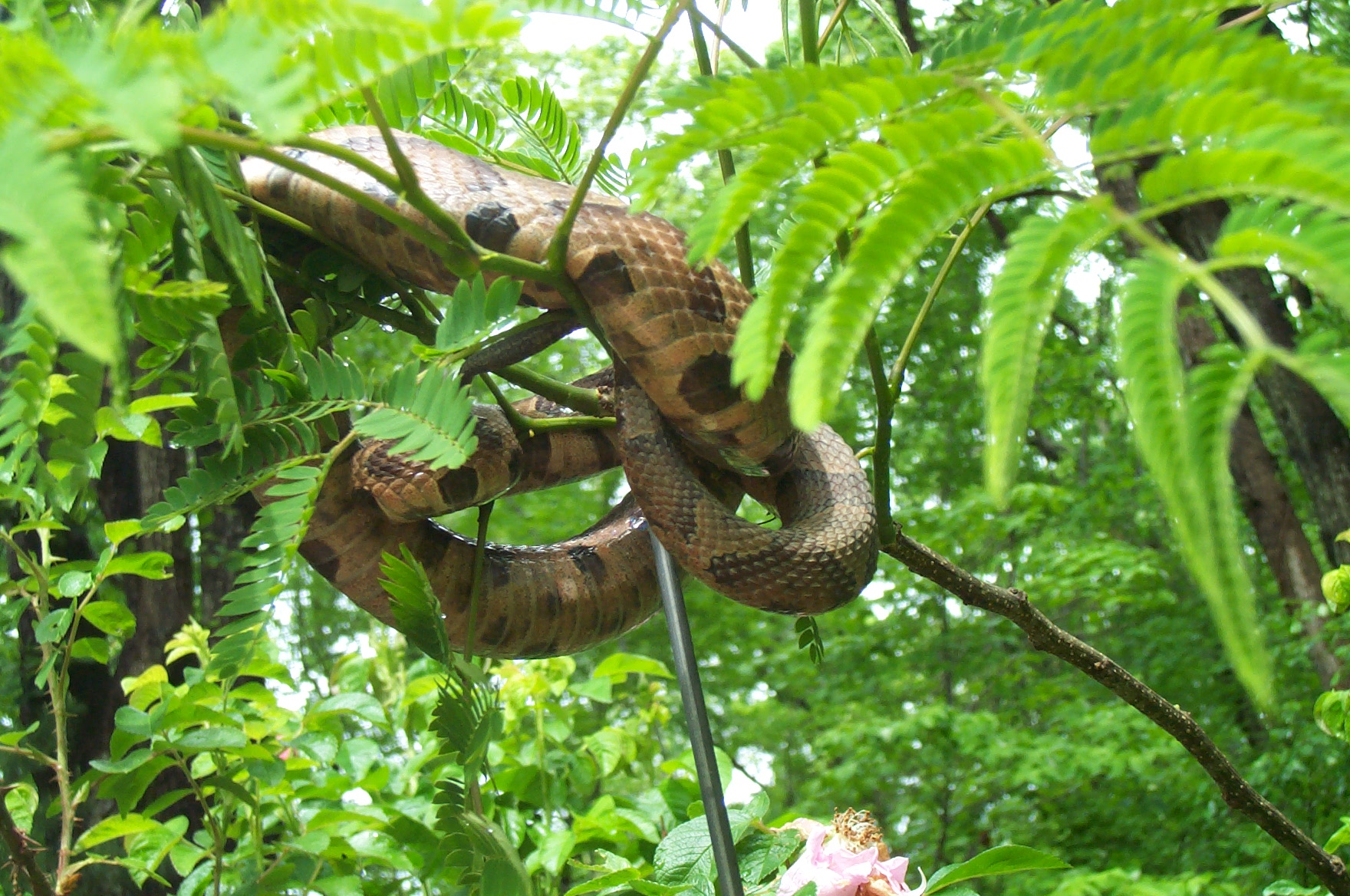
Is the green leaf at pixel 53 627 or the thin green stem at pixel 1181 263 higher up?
the thin green stem at pixel 1181 263

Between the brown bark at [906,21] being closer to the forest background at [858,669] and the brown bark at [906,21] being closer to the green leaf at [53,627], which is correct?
the forest background at [858,669]

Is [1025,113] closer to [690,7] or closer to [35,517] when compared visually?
[690,7]

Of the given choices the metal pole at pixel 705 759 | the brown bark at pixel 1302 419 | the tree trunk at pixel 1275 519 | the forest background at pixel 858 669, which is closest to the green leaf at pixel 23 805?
the forest background at pixel 858 669

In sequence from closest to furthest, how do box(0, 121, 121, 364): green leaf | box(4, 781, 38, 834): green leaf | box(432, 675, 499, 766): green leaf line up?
box(0, 121, 121, 364): green leaf
box(432, 675, 499, 766): green leaf
box(4, 781, 38, 834): green leaf

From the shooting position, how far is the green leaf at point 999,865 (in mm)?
998

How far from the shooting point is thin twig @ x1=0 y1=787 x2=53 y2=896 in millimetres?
1026

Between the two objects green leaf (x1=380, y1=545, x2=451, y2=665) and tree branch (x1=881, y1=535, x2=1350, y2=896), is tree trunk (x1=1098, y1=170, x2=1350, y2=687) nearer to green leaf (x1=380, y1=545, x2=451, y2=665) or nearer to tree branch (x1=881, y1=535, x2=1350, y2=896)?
tree branch (x1=881, y1=535, x2=1350, y2=896)

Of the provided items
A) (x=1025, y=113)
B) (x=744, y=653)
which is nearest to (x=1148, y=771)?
(x=744, y=653)

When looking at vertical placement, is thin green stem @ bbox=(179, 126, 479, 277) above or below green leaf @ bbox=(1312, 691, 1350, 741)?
above

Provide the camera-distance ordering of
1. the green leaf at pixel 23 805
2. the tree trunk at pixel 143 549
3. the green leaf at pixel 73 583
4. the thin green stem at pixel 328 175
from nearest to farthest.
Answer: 1. the thin green stem at pixel 328 175
2. the green leaf at pixel 73 583
3. the green leaf at pixel 23 805
4. the tree trunk at pixel 143 549

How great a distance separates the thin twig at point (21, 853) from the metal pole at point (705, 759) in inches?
27.3

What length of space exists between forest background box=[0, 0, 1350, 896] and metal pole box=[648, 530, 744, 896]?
21 centimetres

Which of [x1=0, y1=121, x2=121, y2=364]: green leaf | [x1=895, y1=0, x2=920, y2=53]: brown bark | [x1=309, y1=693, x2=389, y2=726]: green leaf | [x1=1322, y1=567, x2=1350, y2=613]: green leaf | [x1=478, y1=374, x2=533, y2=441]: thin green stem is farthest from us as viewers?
[x1=895, y1=0, x2=920, y2=53]: brown bark

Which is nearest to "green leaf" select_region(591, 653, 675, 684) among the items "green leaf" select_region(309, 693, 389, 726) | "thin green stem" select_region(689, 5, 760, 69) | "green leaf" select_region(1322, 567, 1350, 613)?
"green leaf" select_region(309, 693, 389, 726)
